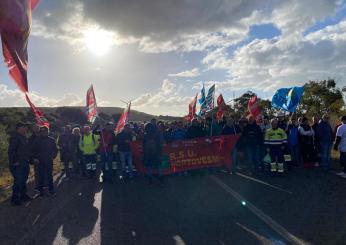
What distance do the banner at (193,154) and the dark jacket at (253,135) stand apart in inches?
27.6

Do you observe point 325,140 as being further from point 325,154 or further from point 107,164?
point 107,164

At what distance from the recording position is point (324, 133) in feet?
47.4

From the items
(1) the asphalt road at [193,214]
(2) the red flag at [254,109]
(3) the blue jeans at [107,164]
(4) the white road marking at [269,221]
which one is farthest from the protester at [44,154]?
(2) the red flag at [254,109]

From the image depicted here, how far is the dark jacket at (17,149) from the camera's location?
1039 centimetres

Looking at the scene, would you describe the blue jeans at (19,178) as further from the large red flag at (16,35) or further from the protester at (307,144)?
the protester at (307,144)

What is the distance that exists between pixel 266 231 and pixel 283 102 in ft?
43.5

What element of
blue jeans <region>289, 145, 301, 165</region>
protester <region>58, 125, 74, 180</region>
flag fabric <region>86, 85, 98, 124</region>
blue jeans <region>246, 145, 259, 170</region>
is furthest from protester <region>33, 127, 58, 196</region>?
blue jeans <region>289, 145, 301, 165</region>

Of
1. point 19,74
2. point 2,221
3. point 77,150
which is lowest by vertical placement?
point 2,221

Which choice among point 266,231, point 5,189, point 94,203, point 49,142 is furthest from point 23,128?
point 266,231

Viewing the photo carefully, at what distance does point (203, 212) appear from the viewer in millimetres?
8570

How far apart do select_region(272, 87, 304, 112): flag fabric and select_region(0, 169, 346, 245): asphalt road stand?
21.1 ft

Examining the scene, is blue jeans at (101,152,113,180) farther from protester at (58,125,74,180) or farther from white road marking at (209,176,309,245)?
white road marking at (209,176,309,245)

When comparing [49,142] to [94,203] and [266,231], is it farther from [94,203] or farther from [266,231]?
[266,231]

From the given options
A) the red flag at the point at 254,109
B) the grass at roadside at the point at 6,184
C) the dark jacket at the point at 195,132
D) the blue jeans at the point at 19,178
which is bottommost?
the grass at roadside at the point at 6,184
